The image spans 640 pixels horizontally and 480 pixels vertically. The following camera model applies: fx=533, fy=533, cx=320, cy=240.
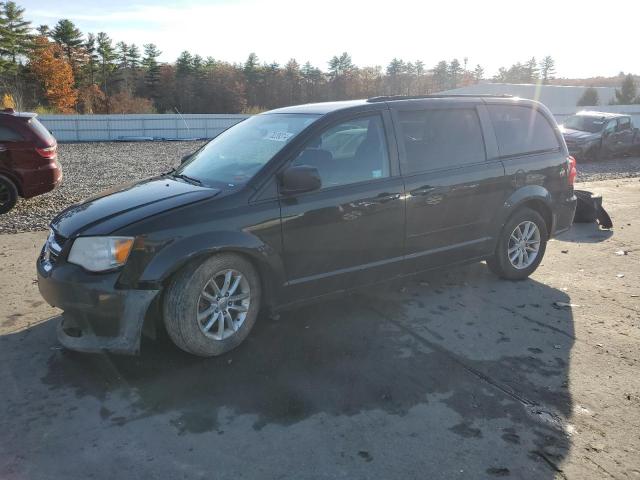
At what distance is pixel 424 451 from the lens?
2.92 metres

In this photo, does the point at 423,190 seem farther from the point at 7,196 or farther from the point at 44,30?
the point at 44,30

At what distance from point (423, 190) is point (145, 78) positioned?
74.4m

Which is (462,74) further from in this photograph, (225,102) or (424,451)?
(424,451)

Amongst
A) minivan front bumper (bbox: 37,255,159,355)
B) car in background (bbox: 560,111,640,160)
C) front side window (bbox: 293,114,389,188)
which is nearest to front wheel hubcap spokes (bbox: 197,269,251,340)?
minivan front bumper (bbox: 37,255,159,355)

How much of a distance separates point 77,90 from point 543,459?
7022 cm

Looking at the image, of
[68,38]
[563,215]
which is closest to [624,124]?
[563,215]

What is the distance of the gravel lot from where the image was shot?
882 cm

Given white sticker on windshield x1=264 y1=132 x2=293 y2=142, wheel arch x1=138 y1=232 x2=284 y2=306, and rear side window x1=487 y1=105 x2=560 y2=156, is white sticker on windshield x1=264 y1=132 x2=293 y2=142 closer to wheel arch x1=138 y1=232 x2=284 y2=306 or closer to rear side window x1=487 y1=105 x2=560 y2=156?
wheel arch x1=138 y1=232 x2=284 y2=306

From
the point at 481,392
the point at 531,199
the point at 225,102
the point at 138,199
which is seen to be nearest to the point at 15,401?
the point at 138,199

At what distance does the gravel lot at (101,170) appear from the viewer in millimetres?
8820

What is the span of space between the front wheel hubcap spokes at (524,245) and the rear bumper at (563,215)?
0.29m

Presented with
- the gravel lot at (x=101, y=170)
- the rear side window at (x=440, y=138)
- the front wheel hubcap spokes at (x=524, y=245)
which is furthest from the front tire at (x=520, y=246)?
the gravel lot at (x=101, y=170)

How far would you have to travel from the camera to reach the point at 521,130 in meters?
5.59

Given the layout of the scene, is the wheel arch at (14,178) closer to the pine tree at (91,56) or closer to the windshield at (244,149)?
the windshield at (244,149)
